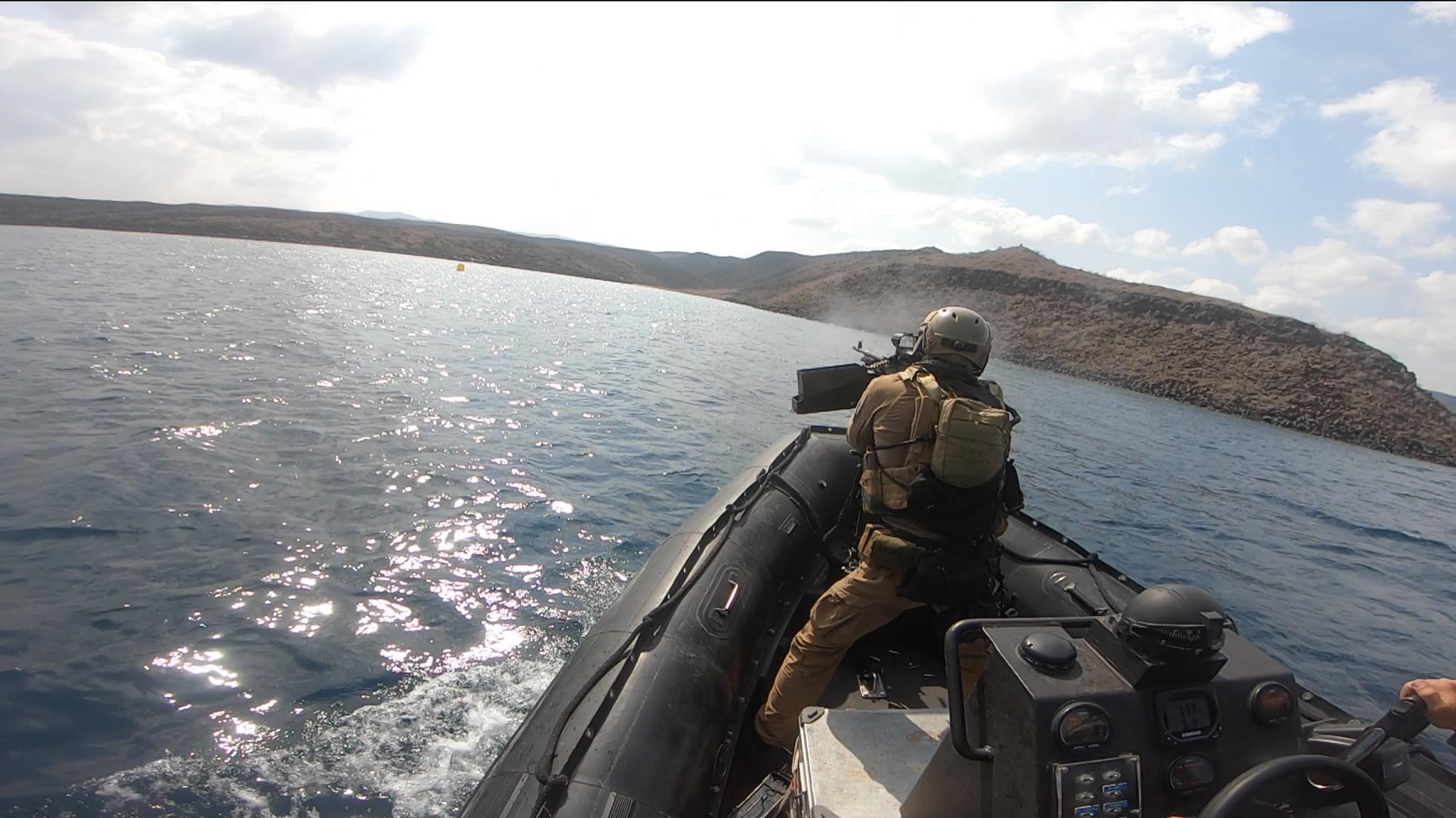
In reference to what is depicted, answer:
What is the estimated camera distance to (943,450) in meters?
3.43

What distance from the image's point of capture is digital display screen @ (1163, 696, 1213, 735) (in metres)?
1.85

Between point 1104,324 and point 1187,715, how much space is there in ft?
195

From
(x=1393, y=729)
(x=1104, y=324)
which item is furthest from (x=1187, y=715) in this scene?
(x=1104, y=324)

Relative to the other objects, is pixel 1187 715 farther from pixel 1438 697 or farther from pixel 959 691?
pixel 1438 697

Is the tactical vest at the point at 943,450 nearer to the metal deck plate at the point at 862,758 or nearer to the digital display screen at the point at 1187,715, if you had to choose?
the metal deck plate at the point at 862,758

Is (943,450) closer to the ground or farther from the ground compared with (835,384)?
closer to the ground

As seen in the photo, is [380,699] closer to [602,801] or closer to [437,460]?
[602,801]

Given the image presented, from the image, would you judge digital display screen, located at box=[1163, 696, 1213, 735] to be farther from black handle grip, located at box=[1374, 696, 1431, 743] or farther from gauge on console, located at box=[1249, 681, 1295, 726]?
black handle grip, located at box=[1374, 696, 1431, 743]

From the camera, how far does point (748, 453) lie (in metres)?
12.3

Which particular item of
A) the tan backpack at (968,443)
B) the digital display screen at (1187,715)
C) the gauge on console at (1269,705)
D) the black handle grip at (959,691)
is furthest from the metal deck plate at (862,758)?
the tan backpack at (968,443)

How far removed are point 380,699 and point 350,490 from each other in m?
3.86

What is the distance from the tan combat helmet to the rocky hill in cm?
4389

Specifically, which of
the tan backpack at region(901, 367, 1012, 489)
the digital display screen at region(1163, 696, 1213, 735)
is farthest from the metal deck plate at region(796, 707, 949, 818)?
the tan backpack at region(901, 367, 1012, 489)

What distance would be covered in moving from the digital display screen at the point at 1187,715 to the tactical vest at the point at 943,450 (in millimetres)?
1615
